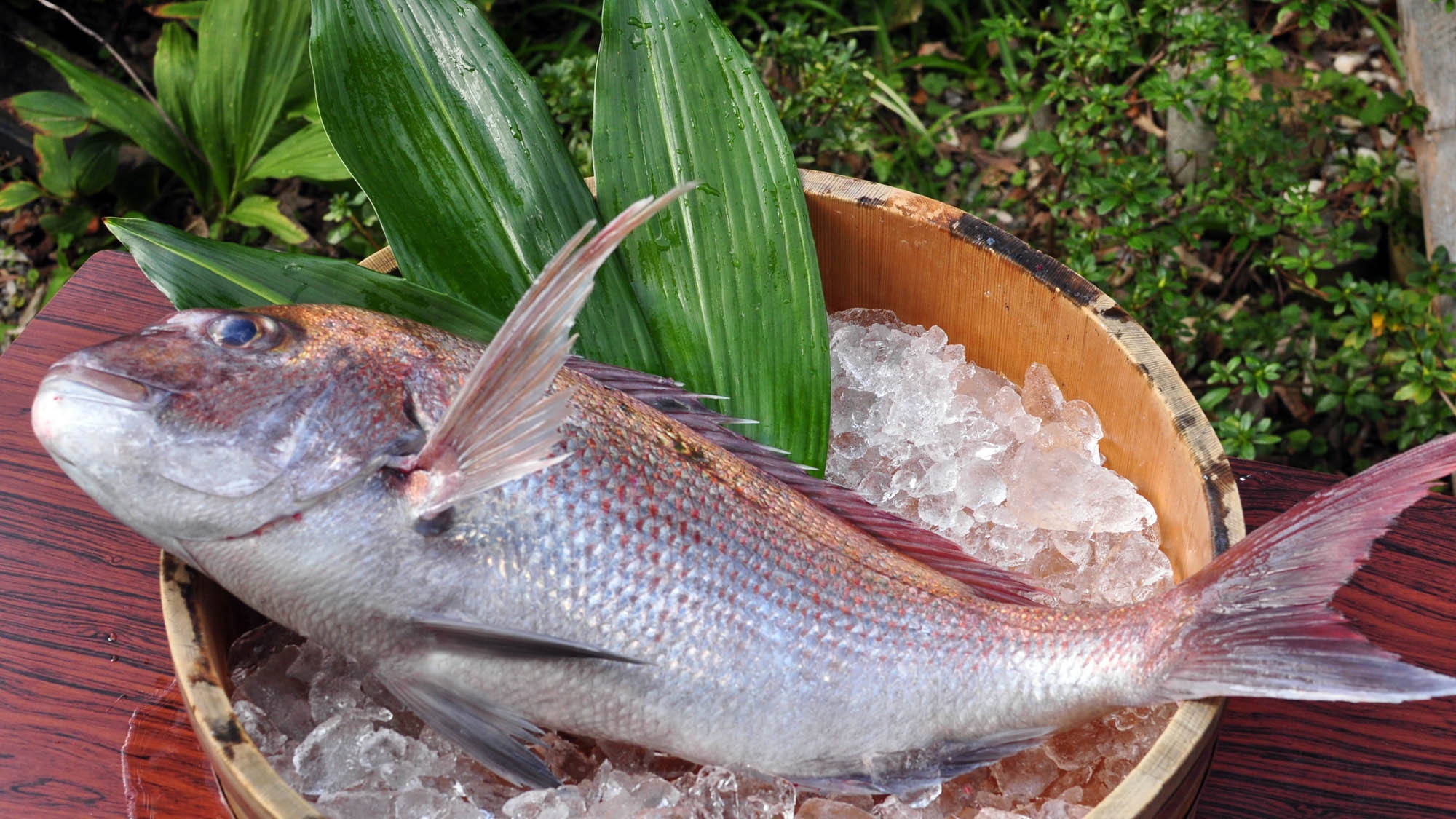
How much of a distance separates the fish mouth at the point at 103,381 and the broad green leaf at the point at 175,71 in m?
1.66

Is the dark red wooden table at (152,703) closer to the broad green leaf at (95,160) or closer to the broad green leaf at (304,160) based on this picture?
the broad green leaf at (304,160)

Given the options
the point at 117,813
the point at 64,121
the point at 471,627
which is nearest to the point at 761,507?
the point at 471,627

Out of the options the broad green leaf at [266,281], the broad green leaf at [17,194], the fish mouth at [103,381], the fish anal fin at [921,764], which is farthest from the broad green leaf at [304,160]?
the fish anal fin at [921,764]

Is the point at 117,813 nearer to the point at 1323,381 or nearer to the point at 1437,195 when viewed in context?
the point at 1323,381

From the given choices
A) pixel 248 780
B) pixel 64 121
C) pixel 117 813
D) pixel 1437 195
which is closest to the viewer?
pixel 248 780

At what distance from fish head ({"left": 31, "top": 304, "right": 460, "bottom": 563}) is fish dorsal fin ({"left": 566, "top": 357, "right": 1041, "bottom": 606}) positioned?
0.24 metres

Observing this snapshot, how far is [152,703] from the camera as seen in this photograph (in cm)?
125

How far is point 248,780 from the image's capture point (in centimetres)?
89

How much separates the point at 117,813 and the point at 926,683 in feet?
2.62

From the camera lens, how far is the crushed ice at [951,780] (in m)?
1.06

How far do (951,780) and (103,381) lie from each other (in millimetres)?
802

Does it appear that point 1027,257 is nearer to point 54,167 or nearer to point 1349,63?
point 1349,63

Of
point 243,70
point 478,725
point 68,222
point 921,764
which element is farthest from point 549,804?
point 68,222

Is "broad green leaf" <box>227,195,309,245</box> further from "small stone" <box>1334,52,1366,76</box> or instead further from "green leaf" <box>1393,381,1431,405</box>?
"small stone" <box>1334,52,1366,76</box>
